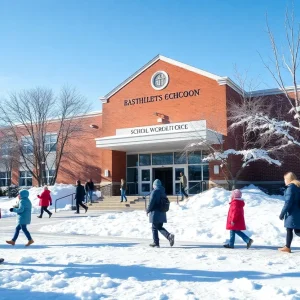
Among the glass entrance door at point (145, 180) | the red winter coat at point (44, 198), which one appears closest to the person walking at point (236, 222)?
the red winter coat at point (44, 198)

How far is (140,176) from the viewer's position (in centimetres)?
2789

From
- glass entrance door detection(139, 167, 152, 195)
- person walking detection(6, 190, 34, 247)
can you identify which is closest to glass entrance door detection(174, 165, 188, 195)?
glass entrance door detection(139, 167, 152, 195)

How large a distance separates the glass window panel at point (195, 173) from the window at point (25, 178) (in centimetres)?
1592

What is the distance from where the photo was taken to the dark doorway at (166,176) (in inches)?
1056

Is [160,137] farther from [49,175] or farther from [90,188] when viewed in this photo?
[49,175]

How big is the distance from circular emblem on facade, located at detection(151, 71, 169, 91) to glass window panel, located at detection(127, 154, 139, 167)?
5.23 meters

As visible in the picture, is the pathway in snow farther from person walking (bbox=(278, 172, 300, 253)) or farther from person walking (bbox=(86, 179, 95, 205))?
person walking (bbox=(86, 179, 95, 205))

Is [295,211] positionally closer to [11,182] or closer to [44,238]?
[44,238]

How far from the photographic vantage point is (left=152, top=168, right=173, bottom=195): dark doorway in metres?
26.8

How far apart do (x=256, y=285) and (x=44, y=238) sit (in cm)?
739

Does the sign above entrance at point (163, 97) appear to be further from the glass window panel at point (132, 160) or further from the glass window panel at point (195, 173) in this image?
the glass window panel at point (195, 173)

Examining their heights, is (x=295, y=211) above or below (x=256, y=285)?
above

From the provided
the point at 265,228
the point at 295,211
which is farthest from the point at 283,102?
the point at 295,211

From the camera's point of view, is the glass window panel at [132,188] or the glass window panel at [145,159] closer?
the glass window panel at [145,159]
